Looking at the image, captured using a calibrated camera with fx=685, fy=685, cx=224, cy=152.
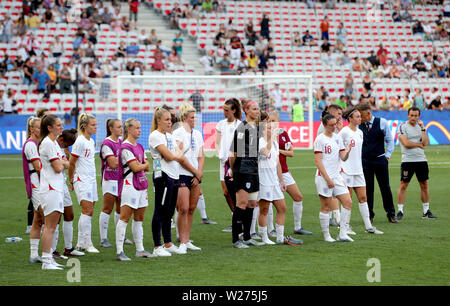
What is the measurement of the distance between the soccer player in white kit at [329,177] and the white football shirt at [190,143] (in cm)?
172

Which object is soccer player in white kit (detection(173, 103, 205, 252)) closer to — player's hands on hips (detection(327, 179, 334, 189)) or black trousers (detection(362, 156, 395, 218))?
player's hands on hips (detection(327, 179, 334, 189))

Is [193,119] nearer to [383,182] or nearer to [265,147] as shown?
[265,147]

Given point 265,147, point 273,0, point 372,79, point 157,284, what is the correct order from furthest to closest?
point 273,0 < point 372,79 < point 265,147 < point 157,284

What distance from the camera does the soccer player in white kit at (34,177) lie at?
8695 mm

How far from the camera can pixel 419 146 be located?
12703 millimetres

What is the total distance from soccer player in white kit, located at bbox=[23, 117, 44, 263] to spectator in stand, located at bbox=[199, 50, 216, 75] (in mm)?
23217

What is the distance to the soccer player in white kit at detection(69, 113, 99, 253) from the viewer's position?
958 centimetres

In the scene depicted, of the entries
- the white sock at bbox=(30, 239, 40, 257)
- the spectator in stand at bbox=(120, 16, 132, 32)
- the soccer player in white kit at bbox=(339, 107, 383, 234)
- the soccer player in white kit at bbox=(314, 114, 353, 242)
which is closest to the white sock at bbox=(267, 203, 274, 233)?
the soccer player in white kit at bbox=(314, 114, 353, 242)

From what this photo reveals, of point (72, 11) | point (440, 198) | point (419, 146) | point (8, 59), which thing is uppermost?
point (72, 11)

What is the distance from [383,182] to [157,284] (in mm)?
5887

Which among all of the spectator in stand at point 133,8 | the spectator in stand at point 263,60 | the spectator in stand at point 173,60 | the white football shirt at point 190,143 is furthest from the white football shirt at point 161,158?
the spectator in stand at point 133,8

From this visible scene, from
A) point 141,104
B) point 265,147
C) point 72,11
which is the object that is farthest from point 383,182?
point 72,11

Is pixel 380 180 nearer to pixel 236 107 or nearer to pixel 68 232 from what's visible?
pixel 236 107

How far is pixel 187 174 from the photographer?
9461mm
